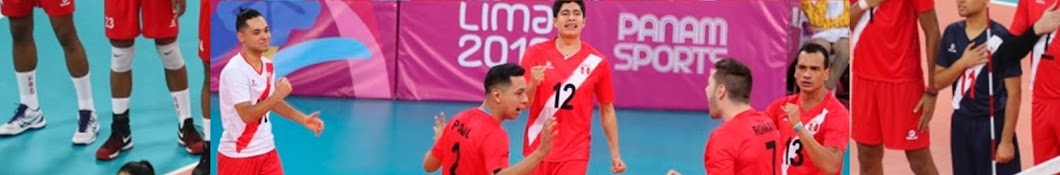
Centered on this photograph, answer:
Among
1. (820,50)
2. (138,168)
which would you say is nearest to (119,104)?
(138,168)

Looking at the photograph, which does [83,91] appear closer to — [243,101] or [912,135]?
[243,101]

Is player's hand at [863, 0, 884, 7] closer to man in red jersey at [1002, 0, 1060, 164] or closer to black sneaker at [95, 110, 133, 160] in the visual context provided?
man in red jersey at [1002, 0, 1060, 164]

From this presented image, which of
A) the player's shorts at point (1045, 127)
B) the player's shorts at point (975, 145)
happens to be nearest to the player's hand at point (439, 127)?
the player's shorts at point (975, 145)

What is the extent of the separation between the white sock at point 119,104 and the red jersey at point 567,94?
1.75m

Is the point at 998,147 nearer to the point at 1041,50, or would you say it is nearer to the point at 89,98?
the point at 1041,50

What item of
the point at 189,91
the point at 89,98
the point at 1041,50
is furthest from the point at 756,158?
the point at 89,98

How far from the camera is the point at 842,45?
20.6 ft

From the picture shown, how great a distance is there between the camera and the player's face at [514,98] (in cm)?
583

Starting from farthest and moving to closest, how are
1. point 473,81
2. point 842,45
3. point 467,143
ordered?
point 473,81 < point 842,45 < point 467,143

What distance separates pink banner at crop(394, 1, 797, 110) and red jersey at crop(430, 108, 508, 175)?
700 mm

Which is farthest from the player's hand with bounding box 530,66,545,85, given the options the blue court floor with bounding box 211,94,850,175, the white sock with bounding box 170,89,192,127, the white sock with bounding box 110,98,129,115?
the white sock with bounding box 110,98,129,115

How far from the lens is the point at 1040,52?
19.2ft

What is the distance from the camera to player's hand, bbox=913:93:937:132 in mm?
6059

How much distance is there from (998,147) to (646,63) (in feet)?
5.67
